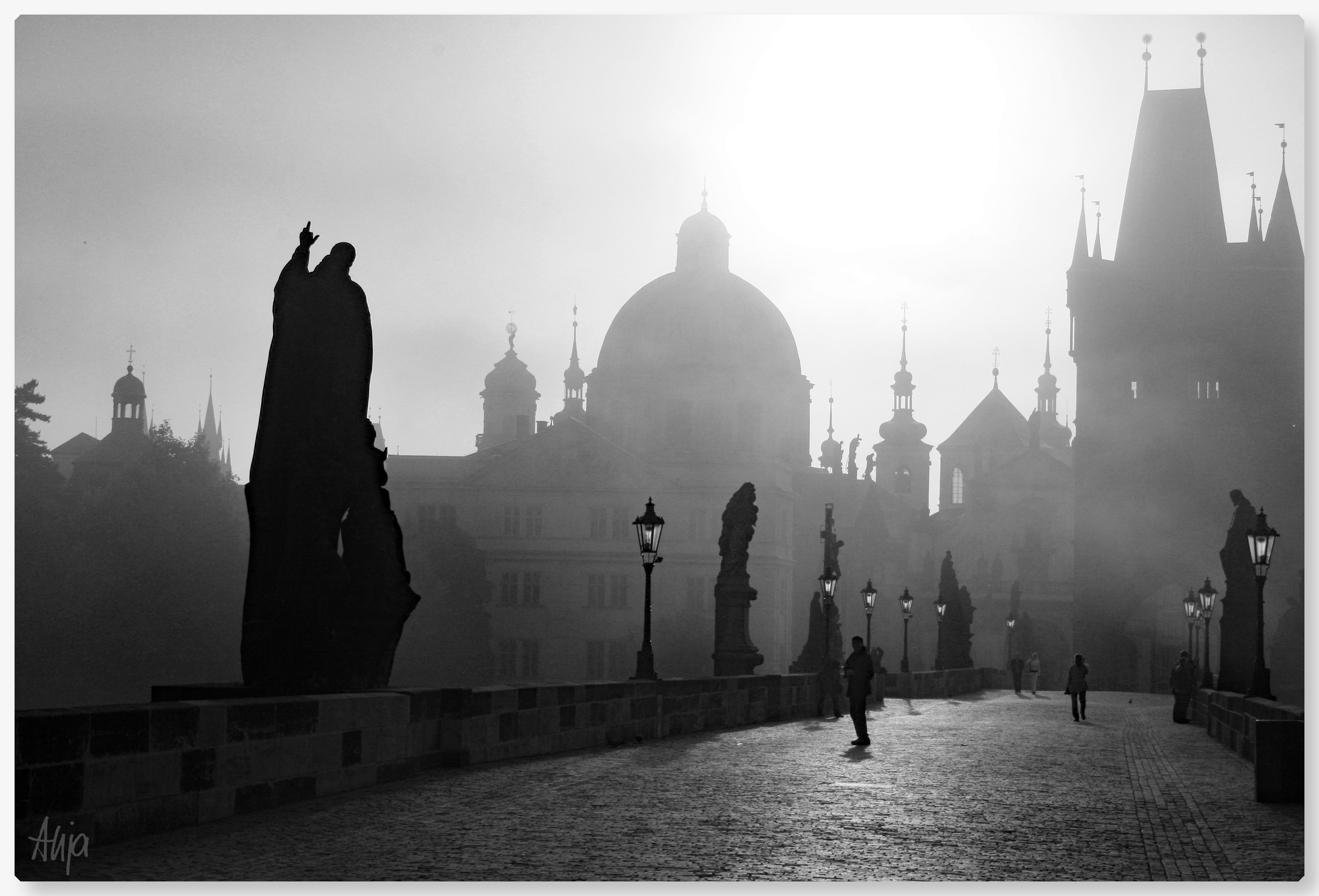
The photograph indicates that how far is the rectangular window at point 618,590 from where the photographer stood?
89062mm

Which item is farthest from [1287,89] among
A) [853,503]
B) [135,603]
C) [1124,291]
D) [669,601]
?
[853,503]

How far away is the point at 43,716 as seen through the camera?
8430 millimetres

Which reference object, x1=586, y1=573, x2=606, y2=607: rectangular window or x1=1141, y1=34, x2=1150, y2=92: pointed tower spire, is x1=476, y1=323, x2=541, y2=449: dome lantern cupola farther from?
x1=1141, y1=34, x2=1150, y2=92: pointed tower spire

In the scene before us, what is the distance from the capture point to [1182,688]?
31156mm

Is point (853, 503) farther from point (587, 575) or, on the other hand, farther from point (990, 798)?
point (990, 798)

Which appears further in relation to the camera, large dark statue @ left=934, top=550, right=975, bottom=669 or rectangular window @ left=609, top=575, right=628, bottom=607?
rectangular window @ left=609, top=575, right=628, bottom=607

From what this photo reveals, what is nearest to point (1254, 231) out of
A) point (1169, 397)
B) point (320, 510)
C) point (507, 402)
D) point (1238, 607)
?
point (1238, 607)

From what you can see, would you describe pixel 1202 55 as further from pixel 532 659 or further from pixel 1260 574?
pixel 532 659

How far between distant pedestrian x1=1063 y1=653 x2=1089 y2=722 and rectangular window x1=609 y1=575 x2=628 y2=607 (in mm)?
58596

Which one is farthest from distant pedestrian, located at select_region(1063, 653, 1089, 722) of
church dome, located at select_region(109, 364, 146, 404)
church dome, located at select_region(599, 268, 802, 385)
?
church dome, located at select_region(599, 268, 802, 385)

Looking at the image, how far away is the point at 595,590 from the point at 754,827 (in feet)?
259

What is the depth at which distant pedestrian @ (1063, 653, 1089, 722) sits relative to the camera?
30641 millimetres

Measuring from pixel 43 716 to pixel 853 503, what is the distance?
98.6m

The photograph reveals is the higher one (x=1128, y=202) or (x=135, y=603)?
(x=1128, y=202)
